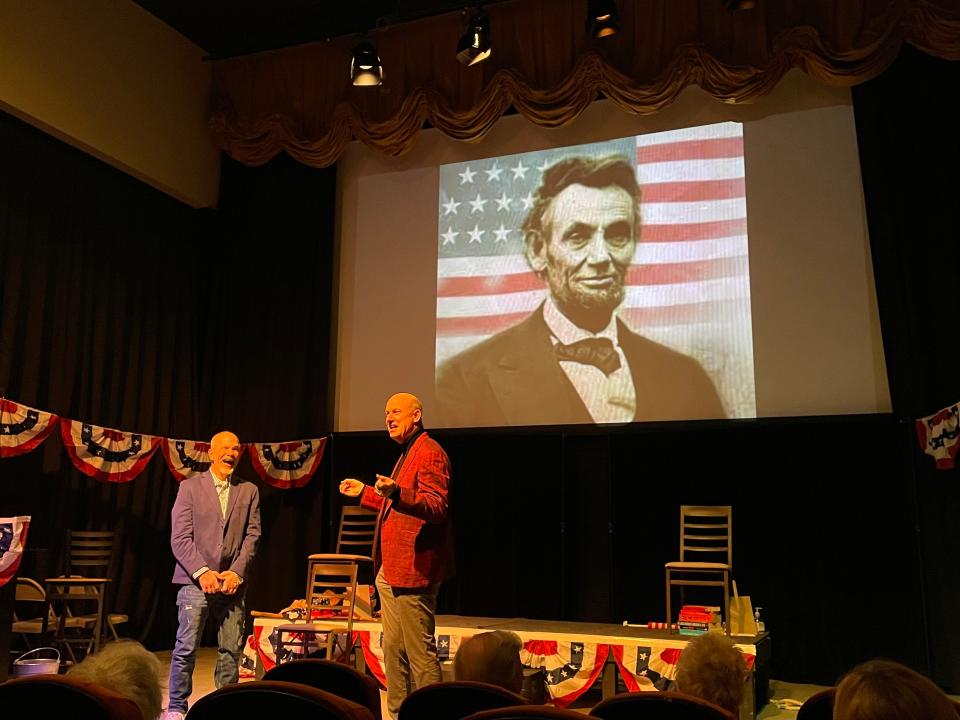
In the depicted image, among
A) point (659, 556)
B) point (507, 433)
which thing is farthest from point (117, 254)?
point (659, 556)

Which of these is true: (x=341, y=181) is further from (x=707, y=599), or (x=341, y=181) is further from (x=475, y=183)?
(x=707, y=599)

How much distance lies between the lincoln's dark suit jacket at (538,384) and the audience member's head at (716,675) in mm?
4636

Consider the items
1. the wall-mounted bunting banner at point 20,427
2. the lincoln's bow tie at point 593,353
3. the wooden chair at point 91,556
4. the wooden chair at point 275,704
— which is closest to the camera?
the wooden chair at point 275,704

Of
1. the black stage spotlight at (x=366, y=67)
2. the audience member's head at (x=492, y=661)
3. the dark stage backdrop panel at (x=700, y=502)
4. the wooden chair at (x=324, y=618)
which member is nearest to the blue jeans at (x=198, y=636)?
the wooden chair at (x=324, y=618)

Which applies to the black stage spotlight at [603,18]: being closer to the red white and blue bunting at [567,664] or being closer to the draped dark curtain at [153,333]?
the draped dark curtain at [153,333]

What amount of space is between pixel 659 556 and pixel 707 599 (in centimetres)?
46

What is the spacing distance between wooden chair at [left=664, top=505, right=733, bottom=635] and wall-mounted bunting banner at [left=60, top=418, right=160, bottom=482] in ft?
13.6

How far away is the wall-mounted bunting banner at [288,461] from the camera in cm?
778

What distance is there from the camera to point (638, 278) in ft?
23.0

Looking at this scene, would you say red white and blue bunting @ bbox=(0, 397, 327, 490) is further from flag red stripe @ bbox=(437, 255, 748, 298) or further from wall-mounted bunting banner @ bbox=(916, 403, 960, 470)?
wall-mounted bunting banner @ bbox=(916, 403, 960, 470)

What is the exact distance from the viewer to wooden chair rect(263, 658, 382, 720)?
2.02 m

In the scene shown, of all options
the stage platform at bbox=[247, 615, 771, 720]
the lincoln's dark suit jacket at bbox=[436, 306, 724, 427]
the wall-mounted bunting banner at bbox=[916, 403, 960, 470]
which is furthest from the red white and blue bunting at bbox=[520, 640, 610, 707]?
the wall-mounted bunting banner at bbox=[916, 403, 960, 470]

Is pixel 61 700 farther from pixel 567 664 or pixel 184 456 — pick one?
pixel 184 456

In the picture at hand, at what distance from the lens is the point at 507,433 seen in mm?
7273
